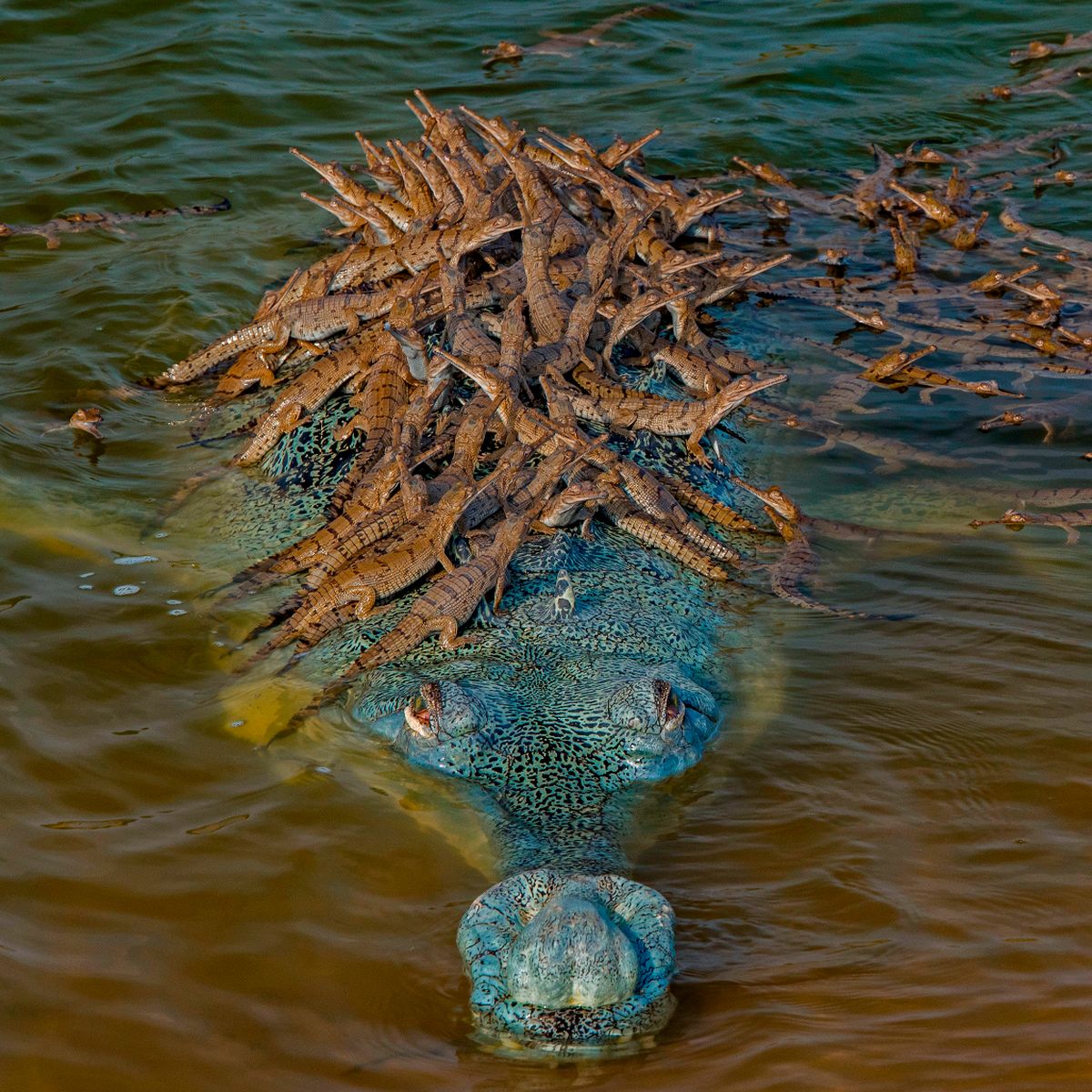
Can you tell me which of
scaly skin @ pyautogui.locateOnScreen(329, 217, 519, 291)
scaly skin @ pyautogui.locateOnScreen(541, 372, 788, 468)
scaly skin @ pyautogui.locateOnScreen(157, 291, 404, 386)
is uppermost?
scaly skin @ pyautogui.locateOnScreen(329, 217, 519, 291)

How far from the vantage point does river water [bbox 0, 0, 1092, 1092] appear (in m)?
3.60

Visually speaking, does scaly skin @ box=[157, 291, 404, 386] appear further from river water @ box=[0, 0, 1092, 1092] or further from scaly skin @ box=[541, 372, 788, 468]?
scaly skin @ box=[541, 372, 788, 468]

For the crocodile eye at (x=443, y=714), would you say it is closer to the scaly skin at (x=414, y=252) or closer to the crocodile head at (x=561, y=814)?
the crocodile head at (x=561, y=814)

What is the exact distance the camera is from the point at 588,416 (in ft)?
21.1

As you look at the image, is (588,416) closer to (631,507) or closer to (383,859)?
(631,507)

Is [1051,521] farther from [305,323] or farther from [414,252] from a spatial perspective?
[305,323]

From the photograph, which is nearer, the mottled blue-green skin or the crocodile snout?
the crocodile snout

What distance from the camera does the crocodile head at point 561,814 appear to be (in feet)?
11.1

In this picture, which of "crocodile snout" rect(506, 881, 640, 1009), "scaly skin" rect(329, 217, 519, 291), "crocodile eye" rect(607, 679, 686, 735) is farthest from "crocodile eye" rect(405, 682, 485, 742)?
"scaly skin" rect(329, 217, 519, 291)

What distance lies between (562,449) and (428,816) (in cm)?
200

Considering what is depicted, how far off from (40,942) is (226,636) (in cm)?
178

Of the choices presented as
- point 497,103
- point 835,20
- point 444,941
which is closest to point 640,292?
point 444,941

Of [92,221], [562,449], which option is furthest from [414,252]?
[92,221]

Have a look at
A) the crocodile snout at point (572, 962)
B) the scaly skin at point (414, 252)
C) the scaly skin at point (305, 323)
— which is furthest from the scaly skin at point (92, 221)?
the crocodile snout at point (572, 962)
